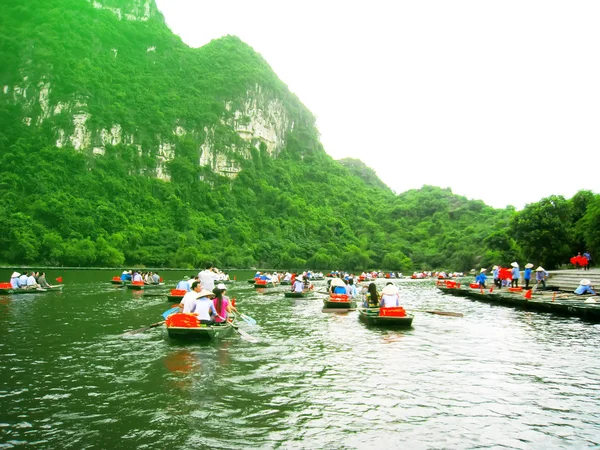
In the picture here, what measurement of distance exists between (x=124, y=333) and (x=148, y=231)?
81.4 metres

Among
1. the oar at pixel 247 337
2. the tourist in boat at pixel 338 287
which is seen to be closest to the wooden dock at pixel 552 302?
the tourist in boat at pixel 338 287

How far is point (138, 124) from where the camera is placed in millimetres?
125375

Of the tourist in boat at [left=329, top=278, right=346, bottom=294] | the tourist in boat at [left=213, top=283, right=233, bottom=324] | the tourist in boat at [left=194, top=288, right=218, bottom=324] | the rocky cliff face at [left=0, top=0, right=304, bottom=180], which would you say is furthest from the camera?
the rocky cliff face at [left=0, top=0, right=304, bottom=180]

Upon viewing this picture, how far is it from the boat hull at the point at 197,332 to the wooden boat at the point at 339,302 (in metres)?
11.2

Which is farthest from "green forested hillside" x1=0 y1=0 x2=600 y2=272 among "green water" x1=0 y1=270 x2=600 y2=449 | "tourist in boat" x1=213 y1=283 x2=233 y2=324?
"tourist in boat" x1=213 y1=283 x2=233 y2=324

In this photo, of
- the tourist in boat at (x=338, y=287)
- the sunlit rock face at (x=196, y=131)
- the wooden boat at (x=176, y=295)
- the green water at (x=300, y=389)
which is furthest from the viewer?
the sunlit rock face at (x=196, y=131)

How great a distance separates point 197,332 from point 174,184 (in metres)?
116

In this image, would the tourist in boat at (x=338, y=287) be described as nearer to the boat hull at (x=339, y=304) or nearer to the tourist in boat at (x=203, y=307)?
the boat hull at (x=339, y=304)

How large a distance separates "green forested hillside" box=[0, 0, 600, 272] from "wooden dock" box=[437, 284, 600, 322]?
44.6 feet

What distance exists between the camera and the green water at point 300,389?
6895 mm

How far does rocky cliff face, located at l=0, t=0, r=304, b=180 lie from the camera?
109000 mm

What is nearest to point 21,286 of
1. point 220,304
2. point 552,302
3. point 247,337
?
point 220,304

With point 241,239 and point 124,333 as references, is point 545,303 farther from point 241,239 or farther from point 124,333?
point 241,239

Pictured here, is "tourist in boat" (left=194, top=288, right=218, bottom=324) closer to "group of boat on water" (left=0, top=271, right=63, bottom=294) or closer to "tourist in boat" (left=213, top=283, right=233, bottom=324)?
"tourist in boat" (left=213, top=283, right=233, bottom=324)
